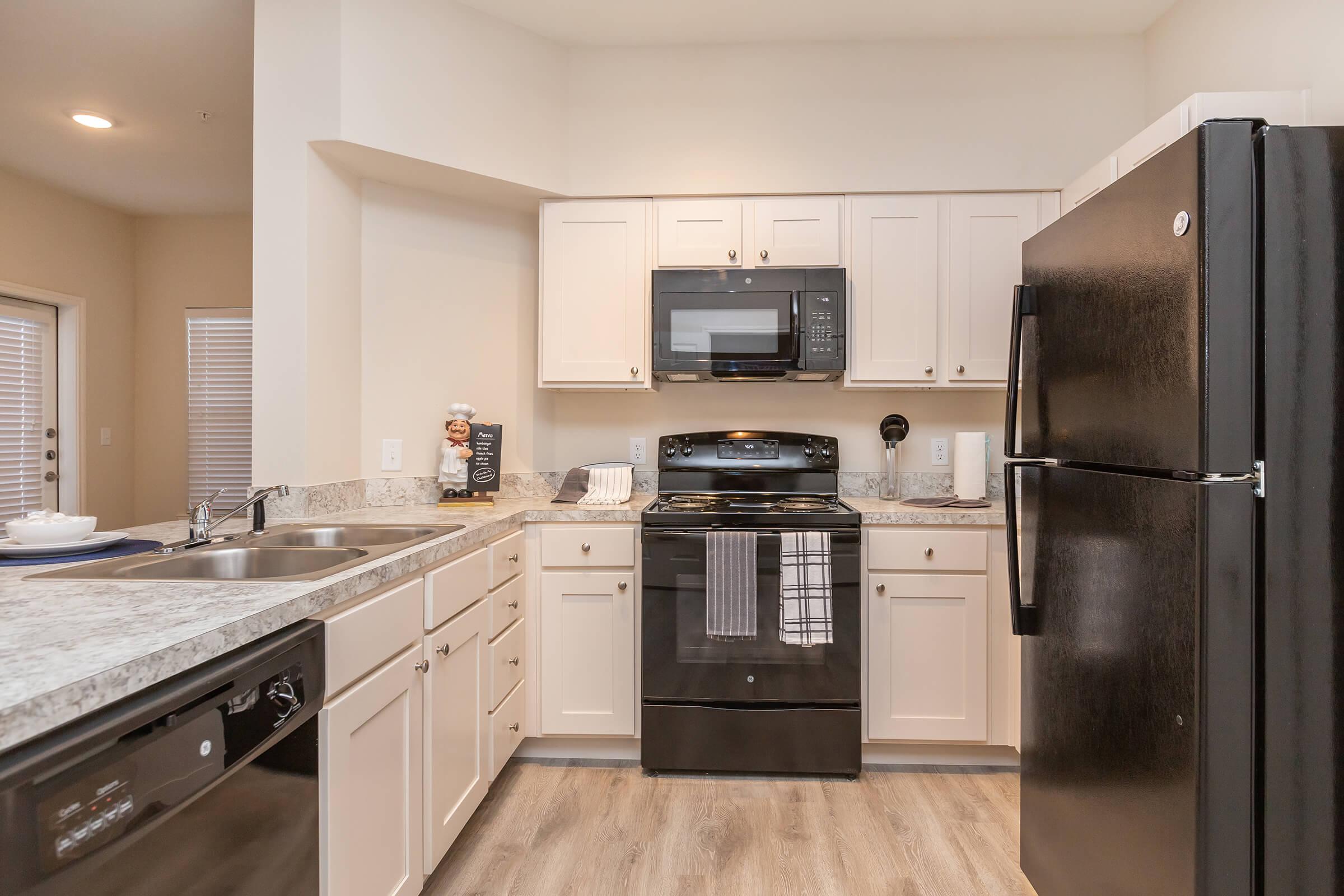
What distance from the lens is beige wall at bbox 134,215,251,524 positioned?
14.8ft

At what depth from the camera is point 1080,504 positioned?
4.21 ft

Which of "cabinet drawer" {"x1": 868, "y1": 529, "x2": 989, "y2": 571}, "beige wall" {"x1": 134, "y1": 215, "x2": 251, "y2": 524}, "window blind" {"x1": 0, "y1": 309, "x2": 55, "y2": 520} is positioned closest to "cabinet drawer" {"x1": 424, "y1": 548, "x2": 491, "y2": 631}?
"cabinet drawer" {"x1": 868, "y1": 529, "x2": 989, "y2": 571}

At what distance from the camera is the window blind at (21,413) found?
3.73 meters

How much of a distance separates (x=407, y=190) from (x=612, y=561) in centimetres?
165

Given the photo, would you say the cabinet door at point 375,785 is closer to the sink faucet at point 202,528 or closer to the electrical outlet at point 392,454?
the sink faucet at point 202,528

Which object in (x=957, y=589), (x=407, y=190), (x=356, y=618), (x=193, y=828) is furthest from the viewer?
(x=407, y=190)

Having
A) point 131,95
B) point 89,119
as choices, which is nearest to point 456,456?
point 131,95

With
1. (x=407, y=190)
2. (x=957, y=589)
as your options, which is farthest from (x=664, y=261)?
(x=957, y=589)

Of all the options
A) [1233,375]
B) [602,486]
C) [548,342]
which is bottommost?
[602,486]

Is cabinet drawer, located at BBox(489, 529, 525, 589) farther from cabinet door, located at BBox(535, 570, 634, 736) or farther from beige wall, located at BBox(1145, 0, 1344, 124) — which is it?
beige wall, located at BBox(1145, 0, 1344, 124)

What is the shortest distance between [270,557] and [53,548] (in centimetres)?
40

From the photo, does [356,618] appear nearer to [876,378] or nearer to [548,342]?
[548,342]

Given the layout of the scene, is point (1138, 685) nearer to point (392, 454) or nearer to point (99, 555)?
point (99, 555)

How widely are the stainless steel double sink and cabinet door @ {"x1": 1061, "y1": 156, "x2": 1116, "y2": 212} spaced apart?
2316mm
